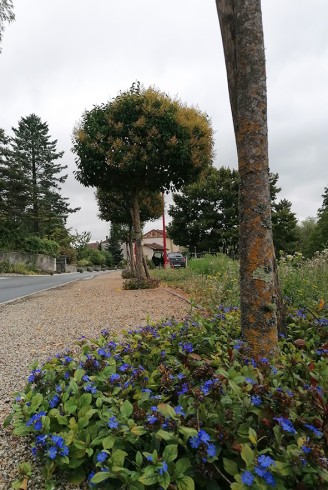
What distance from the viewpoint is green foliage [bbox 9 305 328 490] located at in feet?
3.74

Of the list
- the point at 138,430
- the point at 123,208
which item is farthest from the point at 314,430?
the point at 123,208

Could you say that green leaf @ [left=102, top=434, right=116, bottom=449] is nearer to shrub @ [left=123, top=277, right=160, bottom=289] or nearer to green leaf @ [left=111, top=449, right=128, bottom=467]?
green leaf @ [left=111, top=449, right=128, bottom=467]

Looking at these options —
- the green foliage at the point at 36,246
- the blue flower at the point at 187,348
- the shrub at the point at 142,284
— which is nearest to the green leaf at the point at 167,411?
the blue flower at the point at 187,348

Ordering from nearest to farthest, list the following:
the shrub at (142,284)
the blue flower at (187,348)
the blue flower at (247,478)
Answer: the blue flower at (247,478), the blue flower at (187,348), the shrub at (142,284)

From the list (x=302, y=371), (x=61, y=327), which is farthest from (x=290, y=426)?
(x=61, y=327)

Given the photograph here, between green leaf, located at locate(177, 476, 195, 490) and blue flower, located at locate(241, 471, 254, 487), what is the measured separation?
0.60 feet

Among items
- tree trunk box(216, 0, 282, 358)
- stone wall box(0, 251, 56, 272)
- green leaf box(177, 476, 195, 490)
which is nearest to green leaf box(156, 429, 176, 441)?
green leaf box(177, 476, 195, 490)

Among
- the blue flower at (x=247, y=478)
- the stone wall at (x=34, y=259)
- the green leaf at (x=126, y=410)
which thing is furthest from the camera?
the stone wall at (x=34, y=259)

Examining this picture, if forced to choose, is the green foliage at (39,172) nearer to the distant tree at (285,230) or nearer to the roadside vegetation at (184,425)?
the distant tree at (285,230)

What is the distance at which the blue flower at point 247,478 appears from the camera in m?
1.03

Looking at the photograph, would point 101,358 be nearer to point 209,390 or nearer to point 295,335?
point 209,390

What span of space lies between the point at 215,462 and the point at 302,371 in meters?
0.78

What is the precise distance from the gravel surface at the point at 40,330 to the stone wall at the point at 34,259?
67.5ft

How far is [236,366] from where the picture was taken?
1.77m
